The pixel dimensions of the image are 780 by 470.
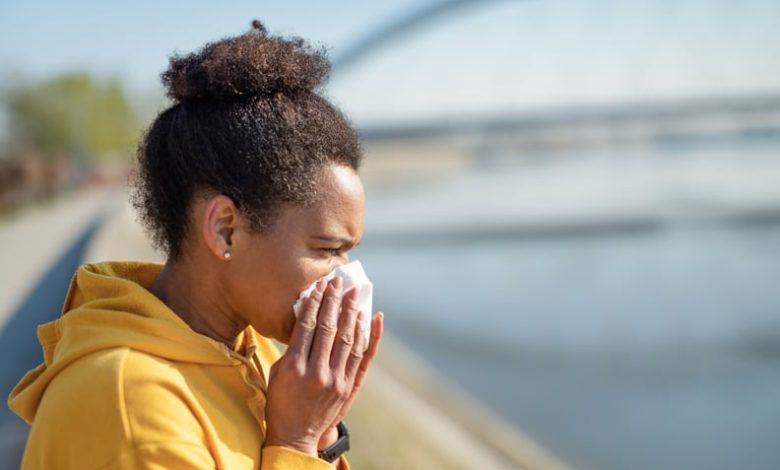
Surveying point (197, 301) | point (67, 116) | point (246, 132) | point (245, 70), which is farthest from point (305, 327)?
point (67, 116)

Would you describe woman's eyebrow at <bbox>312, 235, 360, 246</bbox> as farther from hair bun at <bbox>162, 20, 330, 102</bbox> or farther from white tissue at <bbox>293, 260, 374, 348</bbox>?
hair bun at <bbox>162, 20, 330, 102</bbox>

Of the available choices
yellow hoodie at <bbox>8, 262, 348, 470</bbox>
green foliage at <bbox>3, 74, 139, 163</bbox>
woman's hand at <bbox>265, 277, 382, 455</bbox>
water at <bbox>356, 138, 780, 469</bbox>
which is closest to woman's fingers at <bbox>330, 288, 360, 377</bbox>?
woman's hand at <bbox>265, 277, 382, 455</bbox>

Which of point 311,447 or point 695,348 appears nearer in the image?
point 311,447

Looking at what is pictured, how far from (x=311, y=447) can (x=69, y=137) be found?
50452mm

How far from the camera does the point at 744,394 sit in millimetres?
11945

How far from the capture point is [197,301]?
1.81 meters

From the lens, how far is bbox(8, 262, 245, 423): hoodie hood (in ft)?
5.21

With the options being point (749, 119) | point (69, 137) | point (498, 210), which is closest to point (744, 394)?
point (498, 210)

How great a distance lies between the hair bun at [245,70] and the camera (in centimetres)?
170

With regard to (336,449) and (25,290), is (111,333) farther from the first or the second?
(25,290)

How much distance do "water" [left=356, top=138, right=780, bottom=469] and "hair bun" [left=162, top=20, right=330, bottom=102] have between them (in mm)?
8141

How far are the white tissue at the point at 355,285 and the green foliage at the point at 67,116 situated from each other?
41.0 m

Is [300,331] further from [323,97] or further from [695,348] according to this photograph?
[695,348]

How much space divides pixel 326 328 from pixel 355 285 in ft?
0.31
